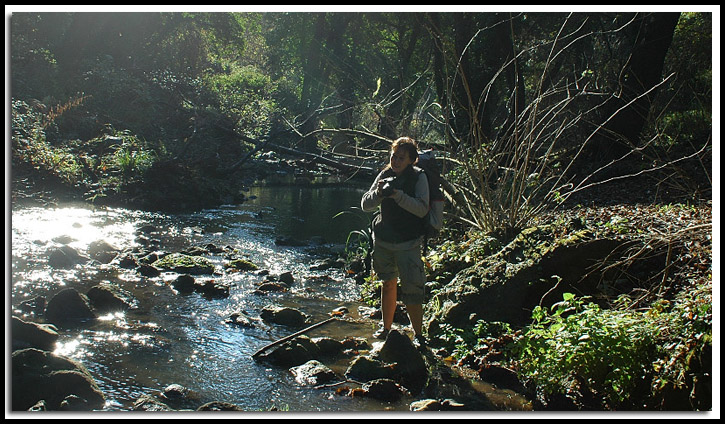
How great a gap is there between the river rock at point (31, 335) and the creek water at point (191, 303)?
107 mm

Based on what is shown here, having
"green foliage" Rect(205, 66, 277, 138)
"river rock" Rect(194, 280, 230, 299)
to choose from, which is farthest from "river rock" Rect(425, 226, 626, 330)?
"green foliage" Rect(205, 66, 277, 138)

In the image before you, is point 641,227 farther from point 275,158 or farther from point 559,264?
point 275,158

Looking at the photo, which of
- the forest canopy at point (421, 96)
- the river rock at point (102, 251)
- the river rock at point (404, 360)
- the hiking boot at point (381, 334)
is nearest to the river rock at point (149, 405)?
the river rock at point (404, 360)

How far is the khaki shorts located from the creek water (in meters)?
0.99

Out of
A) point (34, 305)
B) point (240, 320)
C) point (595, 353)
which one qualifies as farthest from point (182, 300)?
point (595, 353)

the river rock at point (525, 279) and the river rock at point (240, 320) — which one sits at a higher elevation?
the river rock at point (525, 279)

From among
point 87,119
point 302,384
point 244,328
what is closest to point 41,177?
point 87,119

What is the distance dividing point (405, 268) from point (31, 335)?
3439mm

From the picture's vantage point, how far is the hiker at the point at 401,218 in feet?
18.2

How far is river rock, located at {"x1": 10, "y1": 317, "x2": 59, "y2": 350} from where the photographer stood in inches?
217

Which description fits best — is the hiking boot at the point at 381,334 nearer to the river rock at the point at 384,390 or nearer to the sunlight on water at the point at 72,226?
the river rock at the point at 384,390

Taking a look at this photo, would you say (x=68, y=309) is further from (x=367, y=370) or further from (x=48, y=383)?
(x=367, y=370)

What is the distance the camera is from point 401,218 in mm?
5734

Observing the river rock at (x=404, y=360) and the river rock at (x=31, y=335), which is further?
the river rock at (x=31, y=335)
